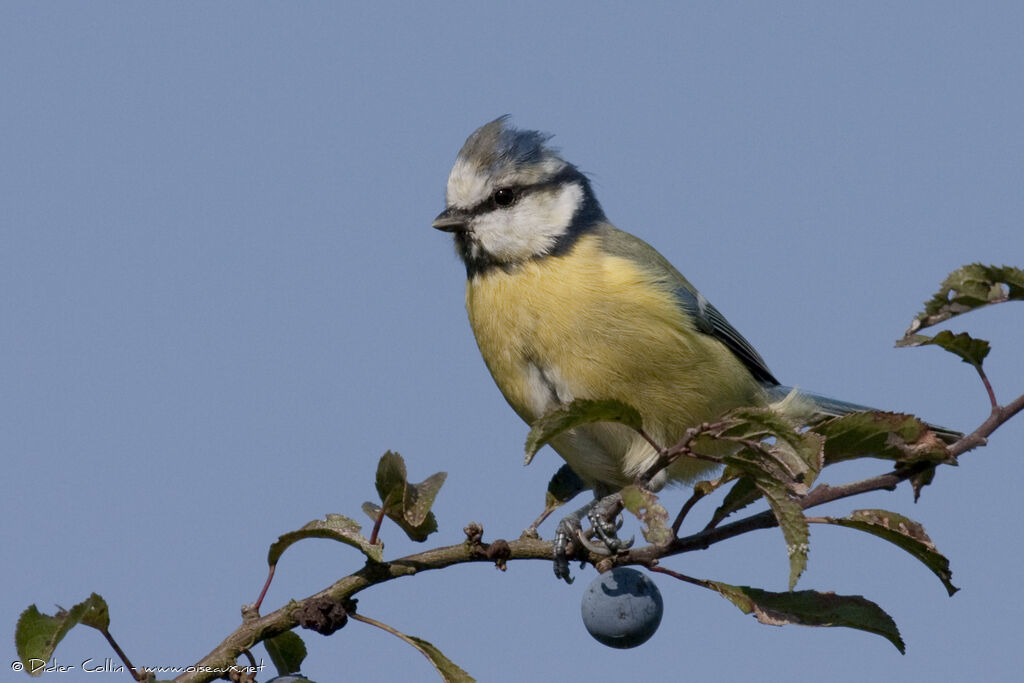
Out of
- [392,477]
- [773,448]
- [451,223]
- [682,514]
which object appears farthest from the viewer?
[451,223]

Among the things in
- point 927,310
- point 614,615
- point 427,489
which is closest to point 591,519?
point 614,615

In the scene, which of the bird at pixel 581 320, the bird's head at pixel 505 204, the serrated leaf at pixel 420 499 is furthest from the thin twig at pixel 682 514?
the bird's head at pixel 505 204

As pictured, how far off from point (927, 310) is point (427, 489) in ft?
4.64

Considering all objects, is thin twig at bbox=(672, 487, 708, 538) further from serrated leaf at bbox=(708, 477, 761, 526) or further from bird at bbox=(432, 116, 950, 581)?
bird at bbox=(432, 116, 950, 581)

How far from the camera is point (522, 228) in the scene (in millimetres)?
4629

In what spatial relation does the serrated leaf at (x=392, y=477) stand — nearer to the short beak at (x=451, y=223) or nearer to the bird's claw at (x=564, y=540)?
the bird's claw at (x=564, y=540)

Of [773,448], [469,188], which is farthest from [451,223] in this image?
[773,448]

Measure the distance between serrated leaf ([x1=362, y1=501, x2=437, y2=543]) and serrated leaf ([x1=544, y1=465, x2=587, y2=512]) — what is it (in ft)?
2.28

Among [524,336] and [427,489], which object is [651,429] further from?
[427,489]

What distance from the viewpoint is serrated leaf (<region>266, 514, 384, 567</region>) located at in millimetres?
2688

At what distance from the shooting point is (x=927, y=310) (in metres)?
2.81

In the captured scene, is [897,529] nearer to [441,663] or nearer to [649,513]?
[649,513]

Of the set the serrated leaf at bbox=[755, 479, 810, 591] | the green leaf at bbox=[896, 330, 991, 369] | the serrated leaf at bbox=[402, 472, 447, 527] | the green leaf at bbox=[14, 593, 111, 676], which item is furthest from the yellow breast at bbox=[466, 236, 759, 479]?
the green leaf at bbox=[14, 593, 111, 676]

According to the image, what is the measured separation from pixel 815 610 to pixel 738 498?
13.5 inches
